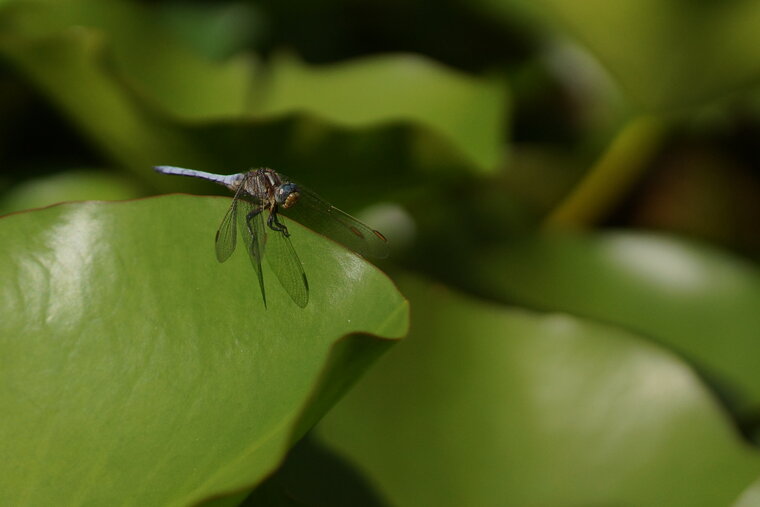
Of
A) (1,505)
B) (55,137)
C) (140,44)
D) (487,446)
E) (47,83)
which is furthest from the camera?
(55,137)

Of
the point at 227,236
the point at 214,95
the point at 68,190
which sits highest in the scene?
the point at 227,236

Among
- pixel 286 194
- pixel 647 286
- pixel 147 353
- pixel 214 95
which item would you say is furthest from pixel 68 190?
pixel 647 286

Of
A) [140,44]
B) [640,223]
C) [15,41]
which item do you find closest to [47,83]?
[15,41]

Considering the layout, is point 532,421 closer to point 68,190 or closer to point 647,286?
point 647,286

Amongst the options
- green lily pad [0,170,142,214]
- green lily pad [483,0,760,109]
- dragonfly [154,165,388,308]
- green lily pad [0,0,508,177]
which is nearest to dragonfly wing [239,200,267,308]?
dragonfly [154,165,388,308]

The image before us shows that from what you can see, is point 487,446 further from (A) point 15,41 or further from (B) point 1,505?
(A) point 15,41

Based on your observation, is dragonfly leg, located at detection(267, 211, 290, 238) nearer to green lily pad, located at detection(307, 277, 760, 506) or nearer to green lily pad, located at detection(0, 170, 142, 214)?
green lily pad, located at detection(307, 277, 760, 506)
